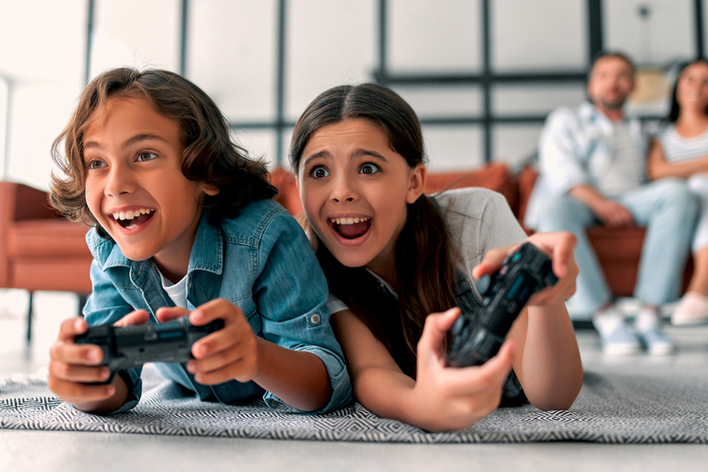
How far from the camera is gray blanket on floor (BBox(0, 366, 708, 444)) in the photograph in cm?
60

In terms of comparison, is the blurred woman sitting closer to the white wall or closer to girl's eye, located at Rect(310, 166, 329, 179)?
girl's eye, located at Rect(310, 166, 329, 179)

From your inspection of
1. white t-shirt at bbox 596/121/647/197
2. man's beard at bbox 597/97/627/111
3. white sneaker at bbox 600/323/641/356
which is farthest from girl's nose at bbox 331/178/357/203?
man's beard at bbox 597/97/627/111

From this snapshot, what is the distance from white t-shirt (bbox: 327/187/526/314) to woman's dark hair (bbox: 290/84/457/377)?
0.02 m

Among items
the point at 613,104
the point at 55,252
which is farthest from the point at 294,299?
the point at 613,104

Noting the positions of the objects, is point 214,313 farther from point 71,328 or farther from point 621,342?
point 621,342

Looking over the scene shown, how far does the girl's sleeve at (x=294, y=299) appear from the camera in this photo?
769 millimetres

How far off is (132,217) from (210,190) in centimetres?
14

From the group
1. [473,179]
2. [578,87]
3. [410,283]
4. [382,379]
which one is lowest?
[382,379]

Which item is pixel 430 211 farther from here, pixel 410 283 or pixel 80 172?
pixel 80 172

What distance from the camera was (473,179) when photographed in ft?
7.39

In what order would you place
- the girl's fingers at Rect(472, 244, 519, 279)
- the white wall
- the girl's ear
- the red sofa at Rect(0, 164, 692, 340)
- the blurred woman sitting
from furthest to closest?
the white wall
the blurred woman sitting
the red sofa at Rect(0, 164, 692, 340)
the girl's ear
the girl's fingers at Rect(472, 244, 519, 279)

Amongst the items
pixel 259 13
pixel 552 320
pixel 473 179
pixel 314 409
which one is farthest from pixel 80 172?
pixel 259 13

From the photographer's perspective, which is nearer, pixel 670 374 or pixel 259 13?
pixel 670 374

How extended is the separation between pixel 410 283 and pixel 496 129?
3.75 meters
